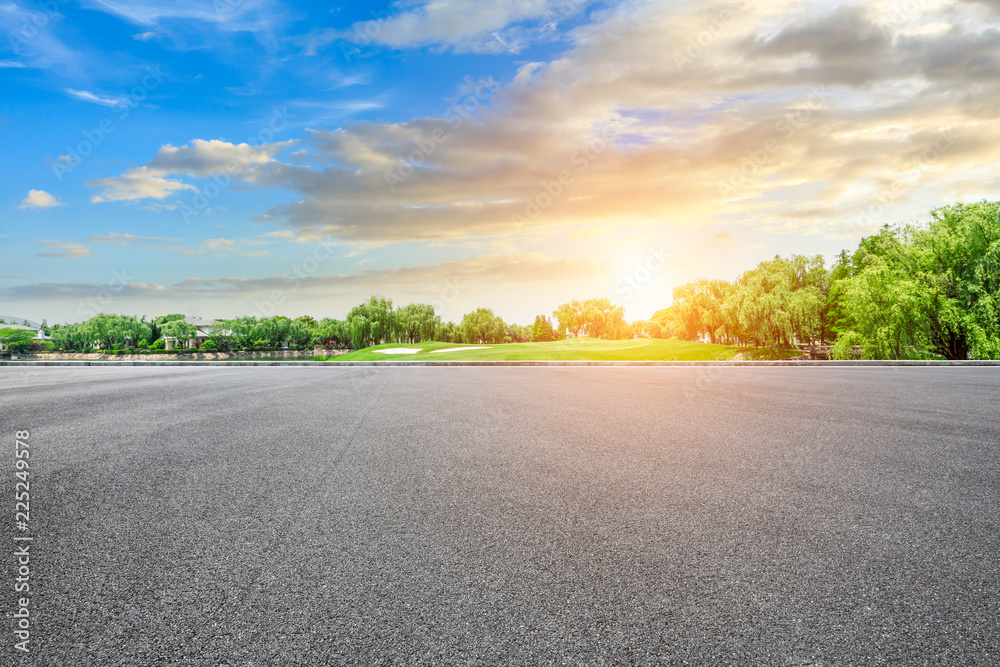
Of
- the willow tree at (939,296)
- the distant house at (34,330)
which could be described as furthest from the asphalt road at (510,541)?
the distant house at (34,330)

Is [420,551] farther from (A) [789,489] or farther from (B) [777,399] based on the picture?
(B) [777,399]

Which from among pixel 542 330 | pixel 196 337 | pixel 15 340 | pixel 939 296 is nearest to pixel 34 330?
pixel 15 340

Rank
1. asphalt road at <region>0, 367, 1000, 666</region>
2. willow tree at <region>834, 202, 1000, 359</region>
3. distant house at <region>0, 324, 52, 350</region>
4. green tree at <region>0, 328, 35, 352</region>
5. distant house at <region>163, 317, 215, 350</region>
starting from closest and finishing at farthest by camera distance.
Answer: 1. asphalt road at <region>0, 367, 1000, 666</region>
2. willow tree at <region>834, 202, 1000, 359</region>
3. green tree at <region>0, 328, 35, 352</region>
4. distant house at <region>163, 317, 215, 350</region>
5. distant house at <region>0, 324, 52, 350</region>

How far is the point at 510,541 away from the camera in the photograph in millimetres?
4211

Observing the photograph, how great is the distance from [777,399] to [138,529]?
35.9 feet

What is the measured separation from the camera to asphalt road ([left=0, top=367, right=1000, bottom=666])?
118 inches

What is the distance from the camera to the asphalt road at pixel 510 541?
2996mm

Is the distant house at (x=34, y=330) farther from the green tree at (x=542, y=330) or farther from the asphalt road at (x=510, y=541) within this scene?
the asphalt road at (x=510, y=541)

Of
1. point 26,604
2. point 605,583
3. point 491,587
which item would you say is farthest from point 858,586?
point 26,604

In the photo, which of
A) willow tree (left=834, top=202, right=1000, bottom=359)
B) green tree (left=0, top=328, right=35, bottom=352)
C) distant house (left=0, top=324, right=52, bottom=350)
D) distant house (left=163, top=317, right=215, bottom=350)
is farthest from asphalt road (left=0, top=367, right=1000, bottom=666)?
distant house (left=0, top=324, right=52, bottom=350)

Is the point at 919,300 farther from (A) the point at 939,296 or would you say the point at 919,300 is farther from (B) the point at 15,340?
(B) the point at 15,340

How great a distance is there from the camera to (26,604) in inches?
138

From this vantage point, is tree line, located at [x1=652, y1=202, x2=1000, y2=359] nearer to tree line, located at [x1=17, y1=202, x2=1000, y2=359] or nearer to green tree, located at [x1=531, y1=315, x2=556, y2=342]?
tree line, located at [x1=17, y1=202, x2=1000, y2=359]

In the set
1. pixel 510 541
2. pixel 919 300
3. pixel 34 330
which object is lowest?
pixel 510 541
